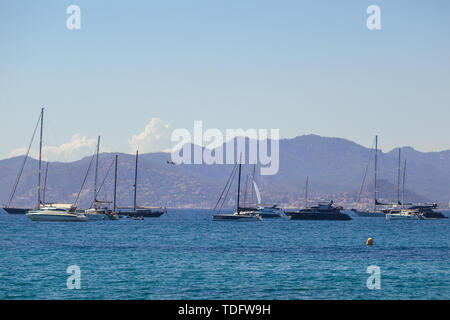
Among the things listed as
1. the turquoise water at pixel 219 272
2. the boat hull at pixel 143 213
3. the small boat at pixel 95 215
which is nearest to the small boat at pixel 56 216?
the small boat at pixel 95 215

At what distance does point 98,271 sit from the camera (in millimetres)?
46688

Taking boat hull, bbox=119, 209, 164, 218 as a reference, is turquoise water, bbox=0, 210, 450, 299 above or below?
above

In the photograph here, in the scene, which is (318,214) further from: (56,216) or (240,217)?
(56,216)

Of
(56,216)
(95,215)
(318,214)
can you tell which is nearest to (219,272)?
(56,216)

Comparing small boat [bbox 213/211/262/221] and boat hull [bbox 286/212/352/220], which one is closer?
small boat [bbox 213/211/262/221]

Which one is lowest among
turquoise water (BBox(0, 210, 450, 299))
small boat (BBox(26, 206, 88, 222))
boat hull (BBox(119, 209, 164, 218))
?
boat hull (BBox(119, 209, 164, 218))

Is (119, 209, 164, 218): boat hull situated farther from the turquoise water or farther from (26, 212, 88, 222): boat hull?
the turquoise water

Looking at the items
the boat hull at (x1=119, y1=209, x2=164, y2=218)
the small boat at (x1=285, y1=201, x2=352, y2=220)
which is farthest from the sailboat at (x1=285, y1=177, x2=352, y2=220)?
the boat hull at (x1=119, y1=209, x2=164, y2=218)

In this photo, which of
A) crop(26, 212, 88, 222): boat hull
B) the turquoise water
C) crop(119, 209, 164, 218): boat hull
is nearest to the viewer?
the turquoise water

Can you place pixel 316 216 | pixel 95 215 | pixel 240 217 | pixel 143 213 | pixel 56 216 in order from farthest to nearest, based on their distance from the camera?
pixel 143 213
pixel 316 216
pixel 95 215
pixel 240 217
pixel 56 216

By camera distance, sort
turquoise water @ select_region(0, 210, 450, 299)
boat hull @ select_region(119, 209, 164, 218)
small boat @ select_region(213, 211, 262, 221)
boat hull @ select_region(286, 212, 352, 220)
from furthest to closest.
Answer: boat hull @ select_region(286, 212, 352, 220) → boat hull @ select_region(119, 209, 164, 218) → small boat @ select_region(213, 211, 262, 221) → turquoise water @ select_region(0, 210, 450, 299)

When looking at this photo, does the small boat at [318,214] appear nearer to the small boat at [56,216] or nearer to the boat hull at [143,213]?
the boat hull at [143,213]
